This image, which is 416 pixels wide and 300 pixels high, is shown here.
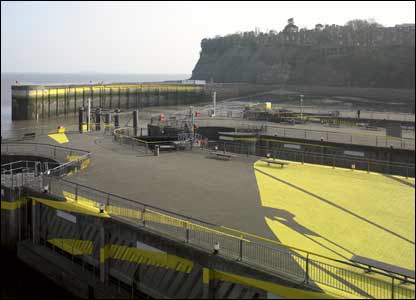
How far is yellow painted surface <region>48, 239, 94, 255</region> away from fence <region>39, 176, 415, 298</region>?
1002 millimetres

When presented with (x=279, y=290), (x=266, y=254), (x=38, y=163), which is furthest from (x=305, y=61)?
(x=279, y=290)

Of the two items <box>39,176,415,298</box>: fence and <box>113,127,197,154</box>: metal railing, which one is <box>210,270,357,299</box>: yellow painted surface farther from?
<box>113,127,197,154</box>: metal railing

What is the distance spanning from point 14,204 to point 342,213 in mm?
9200

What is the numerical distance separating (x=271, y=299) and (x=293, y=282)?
50cm

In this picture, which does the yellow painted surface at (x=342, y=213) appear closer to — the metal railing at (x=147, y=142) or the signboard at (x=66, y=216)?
the signboard at (x=66, y=216)

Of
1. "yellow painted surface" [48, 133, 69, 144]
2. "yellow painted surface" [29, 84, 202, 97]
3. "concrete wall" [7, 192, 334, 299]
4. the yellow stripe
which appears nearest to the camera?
"concrete wall" [7, 192, 334, 299]

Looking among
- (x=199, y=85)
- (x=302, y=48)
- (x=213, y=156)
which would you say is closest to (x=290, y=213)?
(x=213, y=156)

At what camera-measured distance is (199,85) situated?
70.2m

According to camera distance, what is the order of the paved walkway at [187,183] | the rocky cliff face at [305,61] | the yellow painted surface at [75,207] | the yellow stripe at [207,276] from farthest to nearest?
the rocky cliff face at [305,61] < the paved walkway at [187,183] < the yellow painted surface at [75,207] < the yellow stripe at [207,276]

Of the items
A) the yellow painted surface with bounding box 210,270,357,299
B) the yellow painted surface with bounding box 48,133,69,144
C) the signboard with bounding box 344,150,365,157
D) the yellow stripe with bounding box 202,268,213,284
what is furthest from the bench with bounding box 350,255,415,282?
the yellow painted surface with bounding box 48,133,69,144

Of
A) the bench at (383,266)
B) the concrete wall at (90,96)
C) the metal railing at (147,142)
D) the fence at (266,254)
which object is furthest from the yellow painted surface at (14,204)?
the concrete wall at (90,96)

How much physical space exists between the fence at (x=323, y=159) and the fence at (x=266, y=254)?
9949 mm

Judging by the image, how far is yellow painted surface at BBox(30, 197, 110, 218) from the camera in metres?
10.9

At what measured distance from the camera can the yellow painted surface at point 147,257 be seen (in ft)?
29.4
